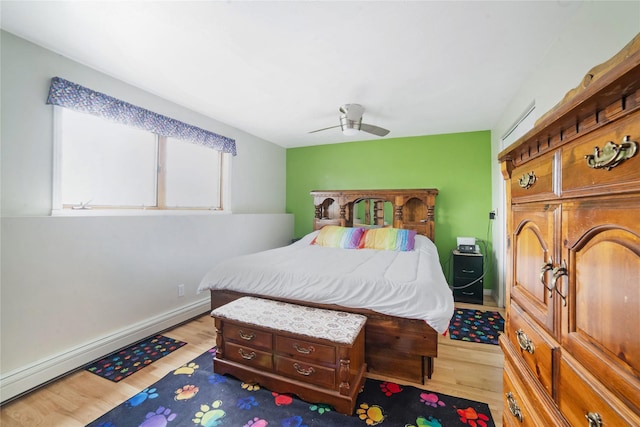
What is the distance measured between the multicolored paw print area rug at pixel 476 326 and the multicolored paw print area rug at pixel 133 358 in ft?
8.29

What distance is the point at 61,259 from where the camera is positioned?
74.1 inches

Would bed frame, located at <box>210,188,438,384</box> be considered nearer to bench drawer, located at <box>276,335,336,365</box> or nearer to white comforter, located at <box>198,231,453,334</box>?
white comforter, located at <box>198,231,453,334</box>

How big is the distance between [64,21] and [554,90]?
10.5ft

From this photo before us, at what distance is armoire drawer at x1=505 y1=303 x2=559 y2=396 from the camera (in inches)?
26.4

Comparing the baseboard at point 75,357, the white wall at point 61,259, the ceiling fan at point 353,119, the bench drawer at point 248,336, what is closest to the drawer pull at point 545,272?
the bench drawer at point 248,336

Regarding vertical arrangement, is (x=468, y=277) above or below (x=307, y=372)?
above

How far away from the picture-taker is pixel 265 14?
5.00 ft

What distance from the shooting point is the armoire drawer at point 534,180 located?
27.8 inches

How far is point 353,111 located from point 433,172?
5.90ft

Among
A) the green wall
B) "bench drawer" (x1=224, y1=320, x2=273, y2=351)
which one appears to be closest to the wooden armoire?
"bench drawer" (x1=224, y1=320, x2=273, y2=351)

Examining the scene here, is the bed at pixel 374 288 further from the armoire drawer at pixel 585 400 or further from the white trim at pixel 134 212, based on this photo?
the armoire drawer at pixel 585 400

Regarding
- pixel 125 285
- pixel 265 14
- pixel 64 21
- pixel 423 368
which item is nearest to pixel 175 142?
pixel 64 21

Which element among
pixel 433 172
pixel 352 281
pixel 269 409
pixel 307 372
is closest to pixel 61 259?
pixel 269 409

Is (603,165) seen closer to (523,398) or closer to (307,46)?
(523,398)
